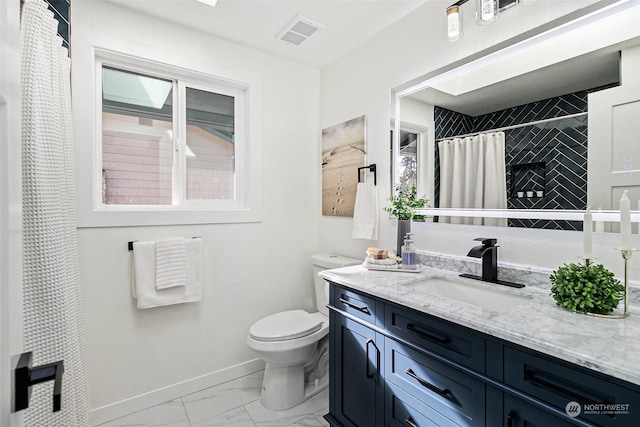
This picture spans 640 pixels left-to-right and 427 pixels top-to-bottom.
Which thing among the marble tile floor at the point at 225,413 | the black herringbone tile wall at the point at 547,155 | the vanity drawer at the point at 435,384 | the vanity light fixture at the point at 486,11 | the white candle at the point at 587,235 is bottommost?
the marble tile floor at the point at 225,413

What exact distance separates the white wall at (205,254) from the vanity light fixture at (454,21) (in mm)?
1363

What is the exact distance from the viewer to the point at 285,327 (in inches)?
79.4


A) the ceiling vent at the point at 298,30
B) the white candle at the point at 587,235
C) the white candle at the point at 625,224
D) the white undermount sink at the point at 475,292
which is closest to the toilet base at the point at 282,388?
the white undermount sink at the point at 475,292

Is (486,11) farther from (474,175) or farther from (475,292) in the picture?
(475,292)

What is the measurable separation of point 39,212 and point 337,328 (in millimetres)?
1359

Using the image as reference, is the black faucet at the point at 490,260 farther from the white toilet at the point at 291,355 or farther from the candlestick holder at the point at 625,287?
the white toilet at the point at 291,355

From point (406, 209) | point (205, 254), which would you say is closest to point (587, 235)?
point (406, 209)

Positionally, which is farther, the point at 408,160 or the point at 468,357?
the point at 408,160

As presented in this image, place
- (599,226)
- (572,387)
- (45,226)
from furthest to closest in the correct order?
(599,226) < (45,226) < (572,387)

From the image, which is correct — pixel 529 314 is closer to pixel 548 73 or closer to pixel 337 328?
pixel 337 328

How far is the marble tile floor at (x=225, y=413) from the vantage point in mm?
1864

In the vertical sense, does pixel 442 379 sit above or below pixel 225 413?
above

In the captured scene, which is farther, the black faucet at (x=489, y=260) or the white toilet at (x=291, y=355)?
the white toilet at (x=291, y=355)

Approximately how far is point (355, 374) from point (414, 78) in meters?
1.71
